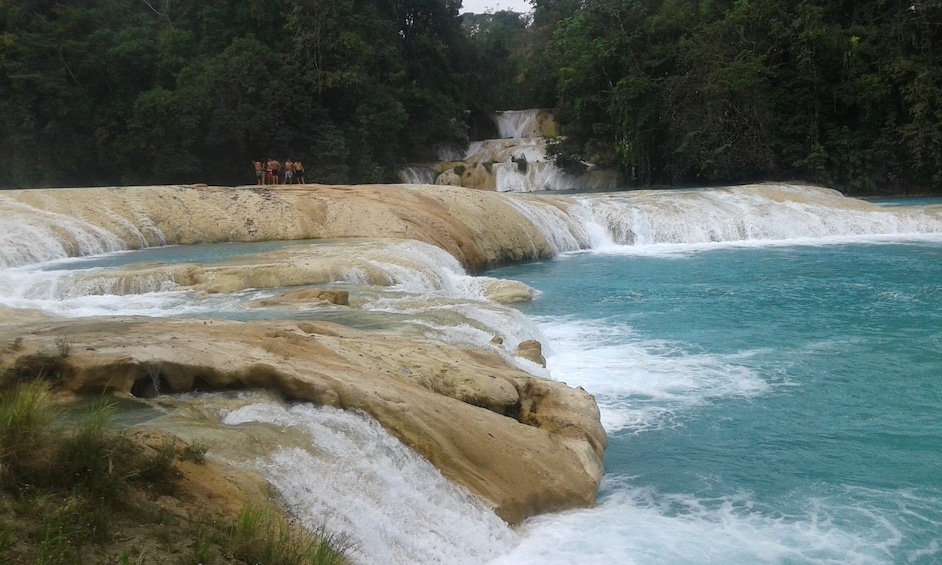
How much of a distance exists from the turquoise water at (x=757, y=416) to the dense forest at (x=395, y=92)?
1604 centimetres

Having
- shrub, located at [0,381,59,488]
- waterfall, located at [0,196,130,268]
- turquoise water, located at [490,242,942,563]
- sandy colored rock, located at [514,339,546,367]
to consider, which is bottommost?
turquoise water, located at [490,242,942,563]

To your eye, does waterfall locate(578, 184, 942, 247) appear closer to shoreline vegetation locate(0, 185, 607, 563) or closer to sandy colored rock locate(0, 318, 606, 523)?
shoreline vegetation locate(0, 185, 607, 563)

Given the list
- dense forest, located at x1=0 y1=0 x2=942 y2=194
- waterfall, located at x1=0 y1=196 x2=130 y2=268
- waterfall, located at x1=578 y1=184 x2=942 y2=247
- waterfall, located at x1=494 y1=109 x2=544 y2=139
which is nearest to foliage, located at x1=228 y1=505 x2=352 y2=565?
waterfall, located at x1=0 y1=196 x2=130 y2=268

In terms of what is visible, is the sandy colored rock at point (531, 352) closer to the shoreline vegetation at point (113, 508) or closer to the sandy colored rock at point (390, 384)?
the sandy colored rock at point (390, 384)

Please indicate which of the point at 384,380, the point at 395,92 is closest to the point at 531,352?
the point at 384,380

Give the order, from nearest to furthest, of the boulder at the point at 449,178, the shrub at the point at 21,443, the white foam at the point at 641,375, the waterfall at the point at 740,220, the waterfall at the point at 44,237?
the shrub at the point at 21,443 < the white foam at the point at 641,375 < the waterfall at the point at 44,237 < the waterfall at the point at 740,220 < the boulder at the point at 449,178

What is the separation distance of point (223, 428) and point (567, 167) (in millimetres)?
31071

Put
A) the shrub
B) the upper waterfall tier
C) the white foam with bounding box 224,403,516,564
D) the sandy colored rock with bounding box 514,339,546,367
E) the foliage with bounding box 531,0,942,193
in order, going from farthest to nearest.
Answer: the upper waterfall tier < the foliage with bounding box 531,0,942,193 < the sandy colored rock with bounding box 514,339,546,367 < the white foam with bounding box 224,403,516,564 < the shrub

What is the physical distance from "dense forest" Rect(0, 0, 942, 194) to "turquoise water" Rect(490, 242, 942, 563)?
632 inches

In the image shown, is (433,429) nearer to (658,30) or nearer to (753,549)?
(753,549)

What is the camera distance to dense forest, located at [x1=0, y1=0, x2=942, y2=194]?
96.3 feet

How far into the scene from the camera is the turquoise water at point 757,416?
5.52 meters

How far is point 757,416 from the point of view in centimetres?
785

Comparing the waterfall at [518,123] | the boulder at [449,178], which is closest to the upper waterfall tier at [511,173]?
the boulder at [449,178]
